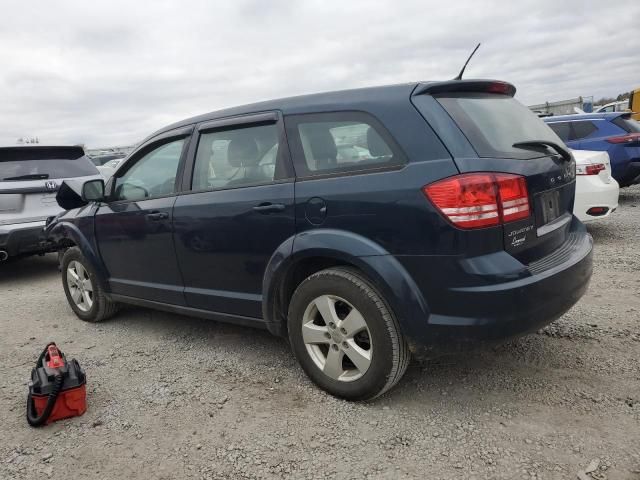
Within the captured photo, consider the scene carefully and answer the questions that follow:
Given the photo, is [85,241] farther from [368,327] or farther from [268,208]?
[368,327]

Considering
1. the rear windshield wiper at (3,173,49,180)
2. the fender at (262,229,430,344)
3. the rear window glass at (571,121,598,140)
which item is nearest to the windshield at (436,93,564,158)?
the fender at (262,229,430,344)

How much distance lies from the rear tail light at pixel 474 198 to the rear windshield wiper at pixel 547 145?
1.34 feet

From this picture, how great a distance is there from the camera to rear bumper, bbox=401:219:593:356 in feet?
7.85

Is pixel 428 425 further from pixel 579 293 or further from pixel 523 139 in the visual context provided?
pixel 523 139

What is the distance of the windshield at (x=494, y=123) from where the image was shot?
258 centimetres

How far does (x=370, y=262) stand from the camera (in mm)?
2592

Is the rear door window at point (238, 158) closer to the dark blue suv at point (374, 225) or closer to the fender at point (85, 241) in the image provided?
the dark blue suv at point (374, 225)

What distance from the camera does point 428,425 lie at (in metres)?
2.64

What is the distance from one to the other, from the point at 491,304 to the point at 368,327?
0.62 meters

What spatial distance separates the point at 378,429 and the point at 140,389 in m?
1.55

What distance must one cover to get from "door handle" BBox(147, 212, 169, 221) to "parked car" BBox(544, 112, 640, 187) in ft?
22.9

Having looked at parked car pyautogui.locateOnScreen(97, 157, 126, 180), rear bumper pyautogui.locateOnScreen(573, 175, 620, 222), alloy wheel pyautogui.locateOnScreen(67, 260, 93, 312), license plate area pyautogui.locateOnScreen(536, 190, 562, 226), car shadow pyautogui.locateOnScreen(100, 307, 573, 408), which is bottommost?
car shadow pyautogui.locateOnScreen(100, 307, 573, 408)

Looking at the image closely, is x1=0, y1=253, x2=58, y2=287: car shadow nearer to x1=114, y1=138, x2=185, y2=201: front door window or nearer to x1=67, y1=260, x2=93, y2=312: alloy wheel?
x1=67, y1=260, x2=93, y2=312: alloy wheel

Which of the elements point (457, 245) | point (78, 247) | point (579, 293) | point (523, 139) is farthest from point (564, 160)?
point (78, 247)
